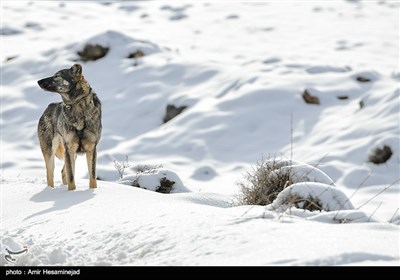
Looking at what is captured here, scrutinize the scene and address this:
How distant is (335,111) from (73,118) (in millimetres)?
12614

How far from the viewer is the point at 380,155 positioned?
49.3 feet

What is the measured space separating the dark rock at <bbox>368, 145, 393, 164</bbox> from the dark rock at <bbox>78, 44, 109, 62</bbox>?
12850 millimetres

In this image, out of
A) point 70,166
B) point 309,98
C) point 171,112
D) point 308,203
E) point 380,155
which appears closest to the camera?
point 308,203

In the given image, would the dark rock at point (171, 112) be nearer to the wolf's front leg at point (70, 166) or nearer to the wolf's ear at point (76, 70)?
the wolf's front leg at point (70, 166)

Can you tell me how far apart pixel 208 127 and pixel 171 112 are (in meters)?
2.04

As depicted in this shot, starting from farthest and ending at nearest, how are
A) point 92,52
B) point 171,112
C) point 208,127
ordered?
point 92,52, point 171,112, point 208,127

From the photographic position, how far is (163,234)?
4.55 meters

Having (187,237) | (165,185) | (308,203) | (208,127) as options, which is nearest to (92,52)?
(208,127)

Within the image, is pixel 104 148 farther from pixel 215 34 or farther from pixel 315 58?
pixel 215 34

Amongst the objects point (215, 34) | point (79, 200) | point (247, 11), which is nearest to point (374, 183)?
point (79, 200)

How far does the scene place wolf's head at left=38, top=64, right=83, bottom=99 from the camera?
7578mm

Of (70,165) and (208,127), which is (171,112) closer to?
(208,127)

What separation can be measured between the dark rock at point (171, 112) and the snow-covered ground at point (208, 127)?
0.71ft

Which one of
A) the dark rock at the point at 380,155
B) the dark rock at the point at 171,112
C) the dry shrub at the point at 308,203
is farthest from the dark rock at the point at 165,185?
the dark rock at the point at 171,112
